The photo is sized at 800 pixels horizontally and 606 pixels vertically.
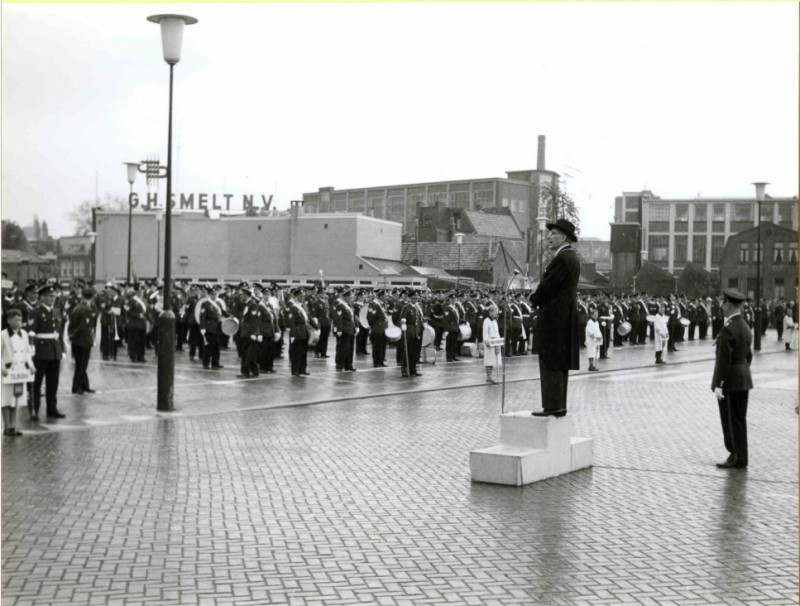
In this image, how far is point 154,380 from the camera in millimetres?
19516

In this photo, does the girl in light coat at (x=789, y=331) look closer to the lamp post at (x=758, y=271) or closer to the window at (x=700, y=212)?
the lamp post at (x=758, y=271)

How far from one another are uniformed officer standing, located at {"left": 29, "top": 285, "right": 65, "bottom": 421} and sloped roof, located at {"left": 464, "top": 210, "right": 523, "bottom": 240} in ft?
198

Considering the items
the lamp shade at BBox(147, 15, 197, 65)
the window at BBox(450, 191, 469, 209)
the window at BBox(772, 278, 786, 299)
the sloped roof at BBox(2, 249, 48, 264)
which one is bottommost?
the sloped roof at BBox(2, 249, 48, 264)

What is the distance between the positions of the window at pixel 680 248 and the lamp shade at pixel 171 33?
72738mm

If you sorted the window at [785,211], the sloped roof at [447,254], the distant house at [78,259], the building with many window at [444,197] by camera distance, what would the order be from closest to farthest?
1. the distant house at [78,259]
2. the window at [785,211]
3. the sloped roof at [447,254]
4. the building with many window at [444,197]

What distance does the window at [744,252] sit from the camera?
210ft

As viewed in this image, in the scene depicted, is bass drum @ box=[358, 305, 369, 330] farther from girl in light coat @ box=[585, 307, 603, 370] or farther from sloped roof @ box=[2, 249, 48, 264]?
sloped roof @ box=[2, 249, 48, 264]

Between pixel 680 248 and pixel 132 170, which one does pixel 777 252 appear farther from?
pixel 132 170

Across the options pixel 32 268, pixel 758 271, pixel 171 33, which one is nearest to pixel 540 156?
pixel 758 271

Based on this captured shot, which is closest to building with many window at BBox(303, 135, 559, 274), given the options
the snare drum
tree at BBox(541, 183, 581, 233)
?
tree at BBox(541, 183, 581, 233)

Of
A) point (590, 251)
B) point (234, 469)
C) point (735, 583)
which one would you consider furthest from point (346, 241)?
point (735, 583)

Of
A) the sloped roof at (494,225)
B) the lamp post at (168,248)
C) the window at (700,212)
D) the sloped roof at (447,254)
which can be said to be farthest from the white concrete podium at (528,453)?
the window at (700,212)

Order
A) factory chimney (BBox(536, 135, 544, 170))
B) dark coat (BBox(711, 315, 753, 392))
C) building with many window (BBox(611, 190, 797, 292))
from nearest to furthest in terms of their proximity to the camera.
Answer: dark coat (BBox(711, 315, 753, 392)) → building with many window (BBox(611, 190, 797, 292)) → factory chimney (BBox(536, 135, 544, 170))

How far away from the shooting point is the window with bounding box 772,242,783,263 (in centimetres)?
5459
